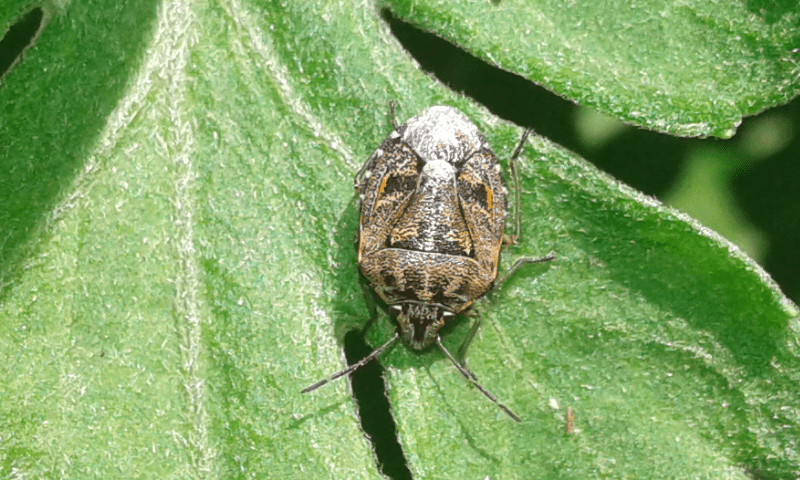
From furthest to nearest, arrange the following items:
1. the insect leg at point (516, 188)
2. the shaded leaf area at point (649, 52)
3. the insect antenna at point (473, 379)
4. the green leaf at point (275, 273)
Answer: the insect leg at point (516, 188)
the insect antenna at point (473, 379)
the green leaf at point (275, 273)
the shaded leaf area at point (649, 52)

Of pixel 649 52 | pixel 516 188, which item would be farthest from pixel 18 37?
pixel 649 52

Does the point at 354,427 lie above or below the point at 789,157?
below

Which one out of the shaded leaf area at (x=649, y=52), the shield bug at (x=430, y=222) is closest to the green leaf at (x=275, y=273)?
the shaded leaf area at (x=649, y=52)

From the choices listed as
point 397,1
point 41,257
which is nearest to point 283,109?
point 397,1

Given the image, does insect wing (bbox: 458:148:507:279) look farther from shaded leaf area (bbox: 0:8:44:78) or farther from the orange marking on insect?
shaded leaf area (bbox: 0:8:44:78)

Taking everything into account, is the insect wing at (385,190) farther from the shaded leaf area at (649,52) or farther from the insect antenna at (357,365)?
the shaded leaf area at (649,52)

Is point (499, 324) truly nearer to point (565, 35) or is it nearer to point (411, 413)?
point (411, 413)
